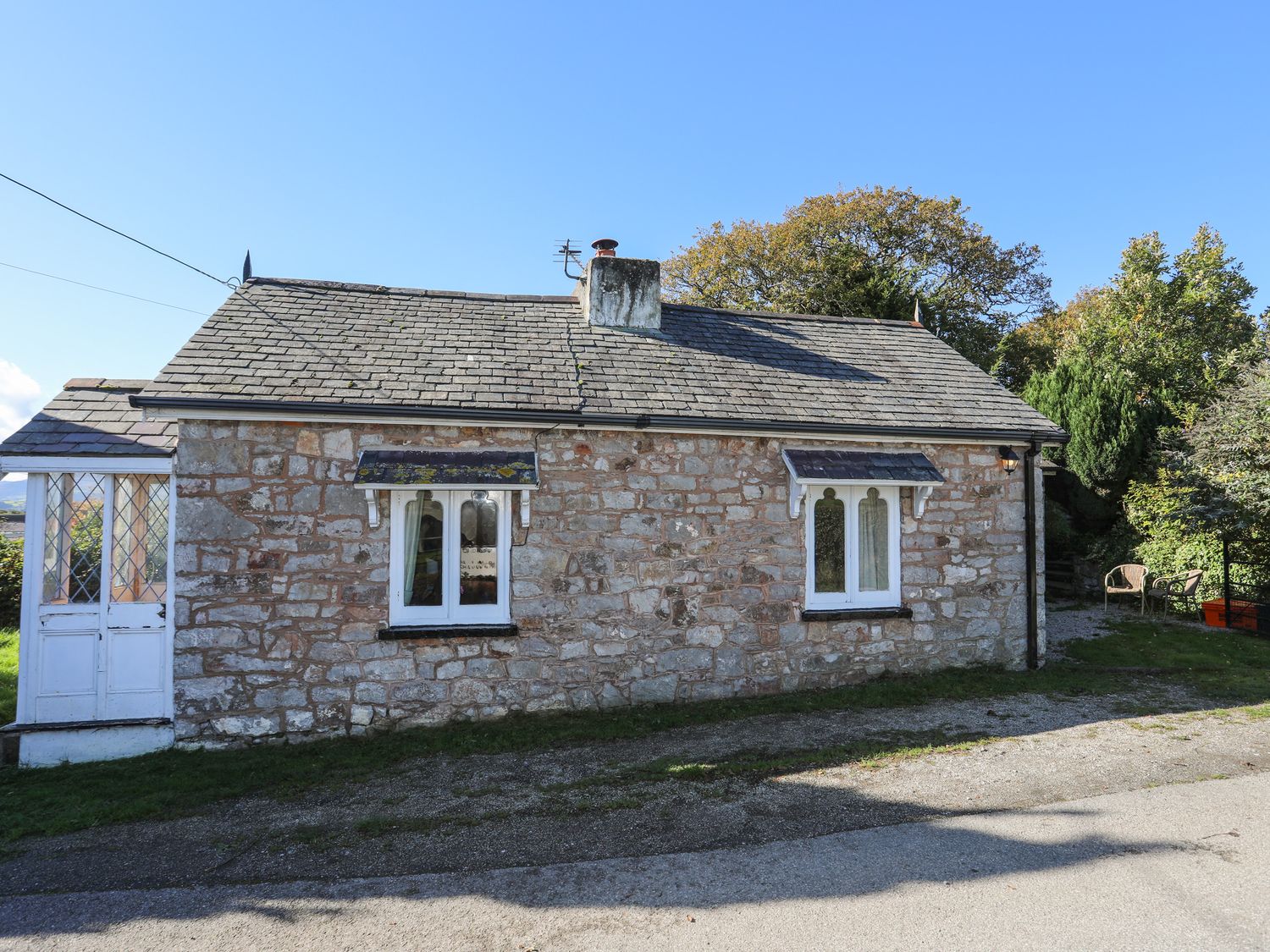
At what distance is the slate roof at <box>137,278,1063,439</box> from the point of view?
7.13 meters

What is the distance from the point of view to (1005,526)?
8.80m

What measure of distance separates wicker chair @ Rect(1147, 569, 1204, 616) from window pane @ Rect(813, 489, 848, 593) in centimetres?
791

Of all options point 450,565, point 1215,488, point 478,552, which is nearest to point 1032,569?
point 1215,488

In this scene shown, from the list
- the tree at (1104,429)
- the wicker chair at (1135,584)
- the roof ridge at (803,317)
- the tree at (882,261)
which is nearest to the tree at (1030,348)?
the tree at (882,261)

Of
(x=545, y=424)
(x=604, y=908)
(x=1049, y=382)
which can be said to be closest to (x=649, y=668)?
(x=545, y=424)

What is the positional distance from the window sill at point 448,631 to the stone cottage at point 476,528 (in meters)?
0.02

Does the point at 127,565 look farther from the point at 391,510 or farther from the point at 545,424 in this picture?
the point at 545,424

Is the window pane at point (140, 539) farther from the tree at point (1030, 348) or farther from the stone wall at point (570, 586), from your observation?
the tree at point (1030, 348)

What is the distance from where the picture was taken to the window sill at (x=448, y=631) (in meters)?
6.88

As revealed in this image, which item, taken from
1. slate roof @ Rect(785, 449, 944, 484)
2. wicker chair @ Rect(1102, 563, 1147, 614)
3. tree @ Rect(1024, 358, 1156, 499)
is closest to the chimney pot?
slate roof @ Rect(785, 449, 944, 484)

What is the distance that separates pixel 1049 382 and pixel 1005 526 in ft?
34.7

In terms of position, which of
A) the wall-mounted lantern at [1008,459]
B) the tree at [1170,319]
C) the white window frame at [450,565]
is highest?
the tree at [1170,319]

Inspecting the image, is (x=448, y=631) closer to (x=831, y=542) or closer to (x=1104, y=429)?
(x=831, y=542)

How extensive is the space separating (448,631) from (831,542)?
14.2 ft
